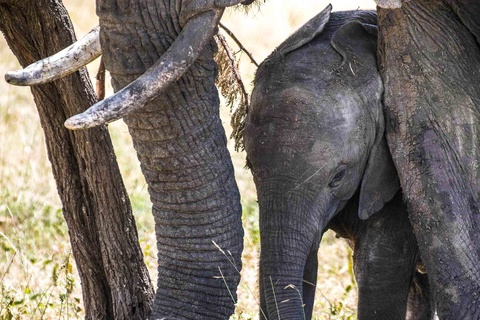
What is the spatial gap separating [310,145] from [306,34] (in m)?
0.64

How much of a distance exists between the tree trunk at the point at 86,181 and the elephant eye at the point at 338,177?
45.9 inches

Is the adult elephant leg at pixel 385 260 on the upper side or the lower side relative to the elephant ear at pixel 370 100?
lower

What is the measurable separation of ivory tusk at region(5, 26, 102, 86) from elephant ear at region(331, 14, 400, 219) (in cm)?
116

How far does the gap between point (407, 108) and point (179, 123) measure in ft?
4.04

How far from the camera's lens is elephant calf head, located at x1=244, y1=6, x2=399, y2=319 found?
5.63 m

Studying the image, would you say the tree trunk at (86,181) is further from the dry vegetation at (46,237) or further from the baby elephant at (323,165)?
the baby elephant at (323,165)

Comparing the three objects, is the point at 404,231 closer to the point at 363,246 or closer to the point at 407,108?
A: the point at 363,246

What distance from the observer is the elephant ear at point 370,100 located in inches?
229

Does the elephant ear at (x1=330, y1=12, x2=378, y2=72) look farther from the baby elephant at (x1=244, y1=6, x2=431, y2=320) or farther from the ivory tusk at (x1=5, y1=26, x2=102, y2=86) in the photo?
the ivory tusk at (x1=5, y1=26, x2=102, y2=86)

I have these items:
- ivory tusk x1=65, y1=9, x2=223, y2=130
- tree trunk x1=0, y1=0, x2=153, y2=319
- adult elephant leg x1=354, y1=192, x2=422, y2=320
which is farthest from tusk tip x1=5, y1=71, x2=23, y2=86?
adult elephant leg x1=354, y1=192, x2=422, y2=320

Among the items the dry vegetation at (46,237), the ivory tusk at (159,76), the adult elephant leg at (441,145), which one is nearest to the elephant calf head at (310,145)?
the adult elephant leg at (441,145)

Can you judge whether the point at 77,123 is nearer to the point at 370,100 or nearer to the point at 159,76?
the point at 159,76

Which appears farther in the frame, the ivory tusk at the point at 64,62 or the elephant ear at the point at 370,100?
the elephant ear at the point at 370,100

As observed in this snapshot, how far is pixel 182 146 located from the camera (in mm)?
5035
